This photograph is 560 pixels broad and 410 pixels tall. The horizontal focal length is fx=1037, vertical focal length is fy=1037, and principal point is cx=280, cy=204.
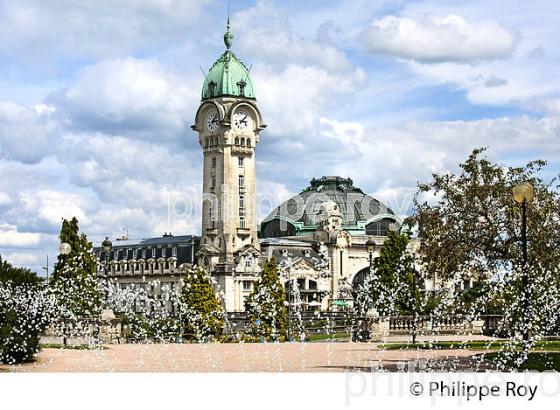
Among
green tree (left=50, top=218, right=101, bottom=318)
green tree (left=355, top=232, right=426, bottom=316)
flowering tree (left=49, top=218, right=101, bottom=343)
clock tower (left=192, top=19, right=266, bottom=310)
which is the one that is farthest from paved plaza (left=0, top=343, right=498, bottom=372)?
clock tower (left=192, top=19, right=266, bottom=310)

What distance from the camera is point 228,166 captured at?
433ft

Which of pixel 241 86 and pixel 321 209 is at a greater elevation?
pixel 241 86

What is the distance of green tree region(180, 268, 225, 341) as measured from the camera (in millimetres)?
59969

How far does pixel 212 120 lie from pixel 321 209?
23.3 m

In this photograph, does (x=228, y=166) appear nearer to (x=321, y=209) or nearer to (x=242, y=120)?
(x=242, y=120)

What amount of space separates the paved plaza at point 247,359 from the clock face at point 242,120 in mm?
95128

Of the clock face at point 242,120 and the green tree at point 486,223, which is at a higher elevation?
the clock face at point 242,120

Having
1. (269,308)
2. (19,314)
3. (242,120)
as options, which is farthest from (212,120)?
(19,314)

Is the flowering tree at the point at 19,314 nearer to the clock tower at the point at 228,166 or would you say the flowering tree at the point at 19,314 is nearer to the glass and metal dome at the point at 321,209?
the clock tower at the point at 228,166

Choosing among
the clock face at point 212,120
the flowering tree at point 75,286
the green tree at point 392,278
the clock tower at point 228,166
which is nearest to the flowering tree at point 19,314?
the flowering tree at point 75,286

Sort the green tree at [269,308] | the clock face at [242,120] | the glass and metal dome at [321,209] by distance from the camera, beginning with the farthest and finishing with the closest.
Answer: the glass and metal dome at [321,209]
the clock face at [242,120]
the green tree at [269,308]

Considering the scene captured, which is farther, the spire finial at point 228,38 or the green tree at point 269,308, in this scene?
the spire finial at point 228,38

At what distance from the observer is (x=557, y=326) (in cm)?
4378

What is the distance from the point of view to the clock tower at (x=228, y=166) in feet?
427
